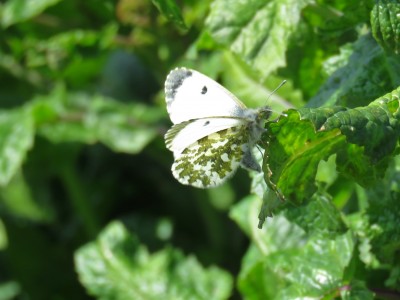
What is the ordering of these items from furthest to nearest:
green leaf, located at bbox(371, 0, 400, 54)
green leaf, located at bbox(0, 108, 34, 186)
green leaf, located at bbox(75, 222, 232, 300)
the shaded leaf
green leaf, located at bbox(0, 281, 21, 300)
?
green leaf, located at bbox(0, 281, 21, 300) → green leaf, located at bbox(0, 108, 34, 186) → green leaf, located at bbox(75, 222, 232, 300) → the shaded leaf → green leaf, located at bbox(371, 0, 400, 54)

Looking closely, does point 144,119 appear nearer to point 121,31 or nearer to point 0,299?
point 121,31

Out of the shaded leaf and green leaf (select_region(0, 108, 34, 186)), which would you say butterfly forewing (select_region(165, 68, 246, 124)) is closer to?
the shaded leaf

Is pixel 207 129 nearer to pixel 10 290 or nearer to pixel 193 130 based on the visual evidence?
pixel 193 130

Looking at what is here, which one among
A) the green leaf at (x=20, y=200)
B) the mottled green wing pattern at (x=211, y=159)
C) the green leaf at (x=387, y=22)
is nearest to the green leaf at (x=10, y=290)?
the green leaf at (x=20, y=200)

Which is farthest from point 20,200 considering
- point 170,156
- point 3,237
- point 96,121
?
point 170,156

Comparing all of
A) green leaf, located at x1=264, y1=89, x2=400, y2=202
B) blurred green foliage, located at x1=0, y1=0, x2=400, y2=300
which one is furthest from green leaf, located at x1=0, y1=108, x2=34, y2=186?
green leaf, located at x1=264, y1=89, x2=400, y2=202

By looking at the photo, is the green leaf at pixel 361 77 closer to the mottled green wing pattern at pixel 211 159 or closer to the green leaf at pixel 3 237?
the mottled green wing pattern at pixel 211 159
